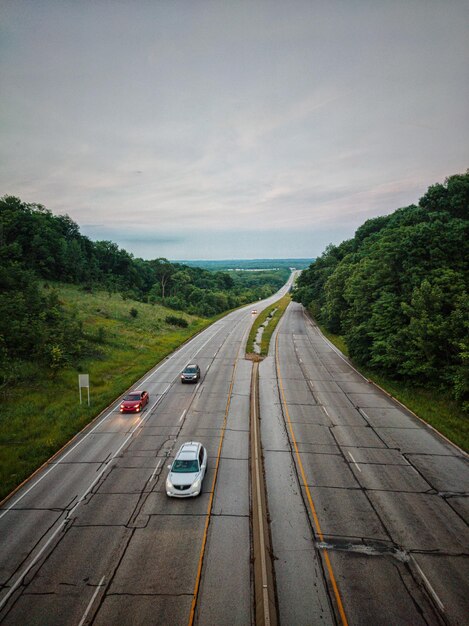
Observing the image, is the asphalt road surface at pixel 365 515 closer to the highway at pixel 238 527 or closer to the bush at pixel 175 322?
the highway at pixel 238 527

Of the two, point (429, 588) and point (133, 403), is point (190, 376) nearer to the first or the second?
point (133, 403)

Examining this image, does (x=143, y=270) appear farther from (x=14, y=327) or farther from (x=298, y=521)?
(x=298, y=521)

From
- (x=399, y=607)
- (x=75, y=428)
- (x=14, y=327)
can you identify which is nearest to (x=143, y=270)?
(x=14, y=327)

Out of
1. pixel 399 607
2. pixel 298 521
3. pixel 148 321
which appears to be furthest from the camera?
pixel 148 321

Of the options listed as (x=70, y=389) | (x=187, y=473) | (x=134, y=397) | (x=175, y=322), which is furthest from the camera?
(x=175, y=322)

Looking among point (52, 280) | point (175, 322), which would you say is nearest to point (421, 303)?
point (175, 322)

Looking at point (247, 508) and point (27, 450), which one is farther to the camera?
point (27, 450)
